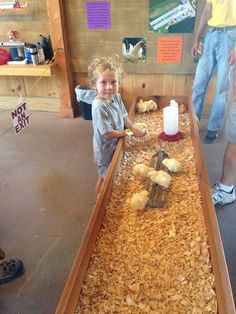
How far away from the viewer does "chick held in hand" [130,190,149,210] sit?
0.98 metres

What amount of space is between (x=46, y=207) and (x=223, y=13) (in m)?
1.92

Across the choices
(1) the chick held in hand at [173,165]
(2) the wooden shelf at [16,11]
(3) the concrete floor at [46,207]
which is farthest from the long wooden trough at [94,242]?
(2) the wooden shelf at [16,11]

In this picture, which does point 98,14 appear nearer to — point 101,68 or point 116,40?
point 116,40

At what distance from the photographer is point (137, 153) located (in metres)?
1.38

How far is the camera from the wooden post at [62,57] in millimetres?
2697

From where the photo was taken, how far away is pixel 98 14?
8.84 ft

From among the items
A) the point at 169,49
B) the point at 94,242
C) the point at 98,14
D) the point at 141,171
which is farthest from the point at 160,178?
the point at 98,14

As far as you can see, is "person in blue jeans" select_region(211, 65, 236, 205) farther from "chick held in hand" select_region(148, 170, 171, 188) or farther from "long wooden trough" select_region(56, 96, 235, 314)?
"chick held in hand" select_region(148, 170, 171, 188)

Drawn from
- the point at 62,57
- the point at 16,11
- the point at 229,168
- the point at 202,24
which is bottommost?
the point at 229,168

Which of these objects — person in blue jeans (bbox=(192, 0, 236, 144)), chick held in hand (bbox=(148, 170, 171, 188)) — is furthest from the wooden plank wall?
chick held in hand (bbox=(148, 170, 171, 188))

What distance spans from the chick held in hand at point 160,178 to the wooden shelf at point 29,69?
2080 mm

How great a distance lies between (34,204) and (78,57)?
1.79 meters

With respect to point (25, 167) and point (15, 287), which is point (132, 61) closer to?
point (25, 167)

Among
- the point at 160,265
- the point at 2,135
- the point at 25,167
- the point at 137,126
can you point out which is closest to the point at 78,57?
the point at 2,135
